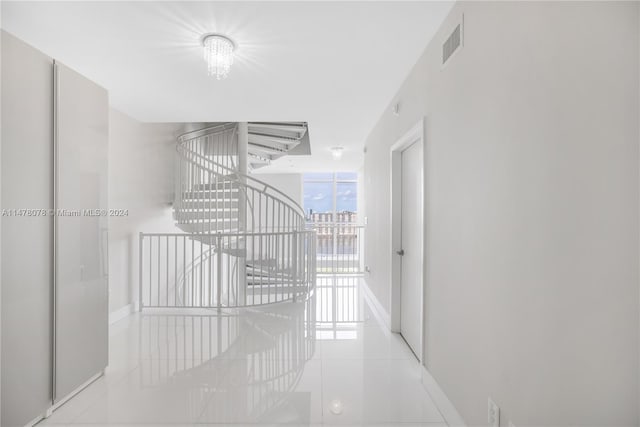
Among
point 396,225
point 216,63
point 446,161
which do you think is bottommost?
point 396,225

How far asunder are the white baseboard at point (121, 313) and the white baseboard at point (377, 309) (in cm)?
307

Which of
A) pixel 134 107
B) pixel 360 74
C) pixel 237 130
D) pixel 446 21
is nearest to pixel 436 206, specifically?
pixel 446 21

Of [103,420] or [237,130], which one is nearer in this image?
[103,420]

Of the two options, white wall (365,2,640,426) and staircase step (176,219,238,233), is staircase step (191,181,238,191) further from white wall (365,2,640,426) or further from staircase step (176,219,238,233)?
white wall (365,2,640,426)

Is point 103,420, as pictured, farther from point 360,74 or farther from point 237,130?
point 237,130

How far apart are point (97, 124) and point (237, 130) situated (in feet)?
11.1

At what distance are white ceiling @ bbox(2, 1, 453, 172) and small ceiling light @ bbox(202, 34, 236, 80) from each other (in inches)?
2.2

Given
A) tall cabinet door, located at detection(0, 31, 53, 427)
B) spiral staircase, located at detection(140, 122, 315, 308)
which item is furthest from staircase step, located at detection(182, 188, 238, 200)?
tall cabinet door, located at detection(0, 31, 53, 427)

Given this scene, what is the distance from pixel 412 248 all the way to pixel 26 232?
2708mm

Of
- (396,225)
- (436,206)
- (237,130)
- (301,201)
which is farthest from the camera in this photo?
(301,201)

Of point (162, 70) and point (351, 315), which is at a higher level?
point (162, 70)

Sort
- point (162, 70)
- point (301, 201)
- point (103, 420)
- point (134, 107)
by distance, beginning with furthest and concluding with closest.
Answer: point (301, 201)
point (134, 107)
point (162, 70)
point (103, 420)

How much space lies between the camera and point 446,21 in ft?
6.02

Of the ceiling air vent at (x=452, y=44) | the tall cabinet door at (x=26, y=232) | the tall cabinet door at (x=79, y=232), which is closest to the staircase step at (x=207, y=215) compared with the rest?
the tall cabinet door at (x=79, y=232)
